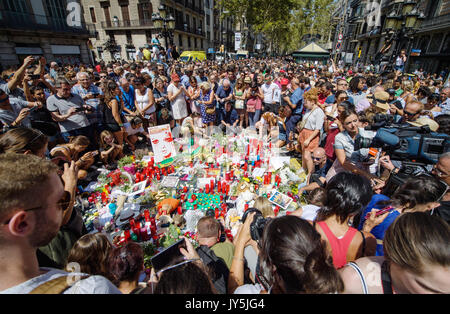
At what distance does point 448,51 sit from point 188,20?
108 feet

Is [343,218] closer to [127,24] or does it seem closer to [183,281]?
[183,281]

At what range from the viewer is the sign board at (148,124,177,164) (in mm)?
4492

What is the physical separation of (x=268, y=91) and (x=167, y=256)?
6.59 m

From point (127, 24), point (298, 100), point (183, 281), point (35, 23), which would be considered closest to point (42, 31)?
point (35, 23)

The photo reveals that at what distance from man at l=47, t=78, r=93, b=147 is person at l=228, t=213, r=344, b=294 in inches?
182

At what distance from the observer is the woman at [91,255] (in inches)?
65.3

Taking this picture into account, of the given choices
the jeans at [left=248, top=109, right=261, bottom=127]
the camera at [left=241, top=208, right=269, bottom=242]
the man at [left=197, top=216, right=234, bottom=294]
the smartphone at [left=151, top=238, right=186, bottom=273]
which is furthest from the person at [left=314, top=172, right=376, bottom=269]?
A: the jeans at [left=248, top=109, right=261, bottom=127]

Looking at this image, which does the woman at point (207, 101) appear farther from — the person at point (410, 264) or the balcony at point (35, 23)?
the balcony at point (35, 23)

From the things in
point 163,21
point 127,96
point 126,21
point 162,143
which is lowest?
point 162,143

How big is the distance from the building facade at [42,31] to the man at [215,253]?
21120mm

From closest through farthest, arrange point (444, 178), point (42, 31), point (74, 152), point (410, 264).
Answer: point (410, 264), point (444, 178), point (74, 152), point (42, 31)

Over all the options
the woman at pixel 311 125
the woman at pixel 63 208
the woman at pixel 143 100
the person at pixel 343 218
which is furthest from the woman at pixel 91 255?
the woman at pixel 143 100

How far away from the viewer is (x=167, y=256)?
1.57 meters

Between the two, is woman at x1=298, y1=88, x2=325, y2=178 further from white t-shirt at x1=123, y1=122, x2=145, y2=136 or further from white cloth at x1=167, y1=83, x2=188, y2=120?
white t-shirt at x1=123, y1=122, x2=145, y2=136
